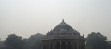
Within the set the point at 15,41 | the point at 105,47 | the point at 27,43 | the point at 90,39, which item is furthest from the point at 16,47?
the point at 105,47

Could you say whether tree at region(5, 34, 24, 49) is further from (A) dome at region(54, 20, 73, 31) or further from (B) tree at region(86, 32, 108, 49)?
(A) dome at region(54, 20, 73, 31)

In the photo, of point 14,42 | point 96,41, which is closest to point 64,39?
point 96,41

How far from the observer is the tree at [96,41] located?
85.8 metres

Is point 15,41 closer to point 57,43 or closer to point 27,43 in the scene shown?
point 27,43

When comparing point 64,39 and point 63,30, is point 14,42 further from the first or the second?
point 64,39

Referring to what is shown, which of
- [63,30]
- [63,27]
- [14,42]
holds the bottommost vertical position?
[14,42]

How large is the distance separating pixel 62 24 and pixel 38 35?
51.5 meters

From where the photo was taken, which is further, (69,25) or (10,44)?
(10,44)

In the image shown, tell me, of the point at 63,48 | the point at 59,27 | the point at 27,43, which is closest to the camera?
the point at 63,48

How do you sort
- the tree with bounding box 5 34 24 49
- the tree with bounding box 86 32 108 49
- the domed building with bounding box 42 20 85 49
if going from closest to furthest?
the domed building with bounding box 42 20 85 49, the tree with bounding box 86 32 108 49, the tree with bounding box 5 34 24 49

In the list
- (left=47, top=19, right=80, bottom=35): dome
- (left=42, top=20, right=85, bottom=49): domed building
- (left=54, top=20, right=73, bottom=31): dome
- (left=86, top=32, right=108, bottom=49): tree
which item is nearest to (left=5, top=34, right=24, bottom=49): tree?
(left=86, top=32, right=108, bottom=49): tree

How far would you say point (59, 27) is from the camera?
5094 centimetres

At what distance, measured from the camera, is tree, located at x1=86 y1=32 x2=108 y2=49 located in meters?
85.8

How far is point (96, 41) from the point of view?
86.6m
